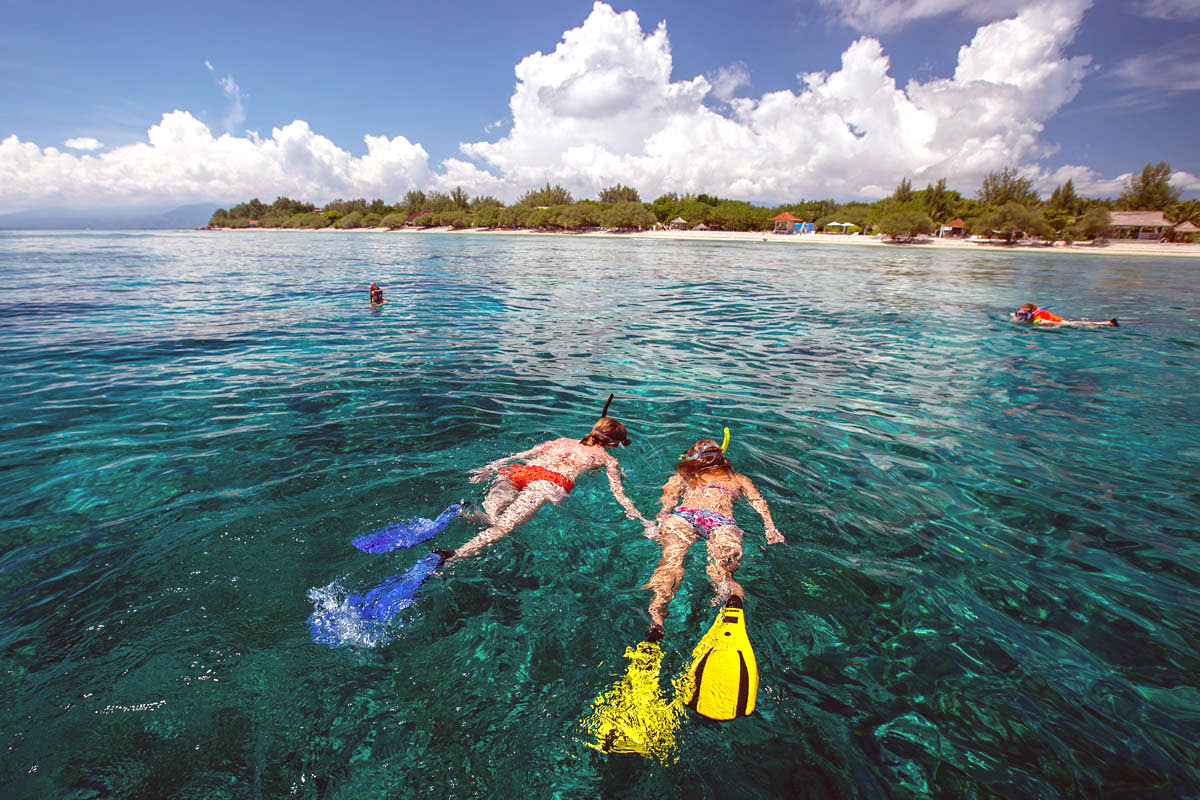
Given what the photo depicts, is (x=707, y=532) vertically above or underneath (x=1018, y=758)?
above

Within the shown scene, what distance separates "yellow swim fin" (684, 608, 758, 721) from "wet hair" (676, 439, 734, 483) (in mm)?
2419

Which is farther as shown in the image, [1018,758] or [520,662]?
[520,662]

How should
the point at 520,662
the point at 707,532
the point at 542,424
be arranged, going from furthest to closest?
1. the point at 542,424
2. the point at 707,532
3. the point at 520,662

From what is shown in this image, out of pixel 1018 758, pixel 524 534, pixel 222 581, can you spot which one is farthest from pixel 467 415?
pixel 1018 758

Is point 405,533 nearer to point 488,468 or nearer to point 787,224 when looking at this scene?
point 488,468

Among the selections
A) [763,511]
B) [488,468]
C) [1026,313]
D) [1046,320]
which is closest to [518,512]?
[488,468]

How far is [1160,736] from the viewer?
3121mm

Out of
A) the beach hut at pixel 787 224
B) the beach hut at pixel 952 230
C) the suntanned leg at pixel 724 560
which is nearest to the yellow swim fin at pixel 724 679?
the suntanned leg at pixel 724 560

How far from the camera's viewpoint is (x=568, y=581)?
443 centimetres

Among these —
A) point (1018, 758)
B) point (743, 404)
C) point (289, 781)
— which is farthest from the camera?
point (743, 404)

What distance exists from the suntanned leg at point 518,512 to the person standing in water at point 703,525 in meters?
1.21

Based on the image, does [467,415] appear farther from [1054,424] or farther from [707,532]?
[1054,424]

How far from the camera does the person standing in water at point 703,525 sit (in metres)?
4.21

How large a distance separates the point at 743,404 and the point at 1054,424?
497 centimetres
